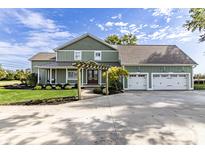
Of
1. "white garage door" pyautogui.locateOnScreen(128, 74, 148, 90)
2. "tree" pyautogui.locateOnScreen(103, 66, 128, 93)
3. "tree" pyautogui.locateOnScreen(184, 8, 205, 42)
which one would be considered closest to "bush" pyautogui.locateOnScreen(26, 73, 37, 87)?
"tree" pyautogui.locateOnScreen(103, 66, 128, 93)

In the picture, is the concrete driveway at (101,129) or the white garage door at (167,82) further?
the white garage door at (167,82)

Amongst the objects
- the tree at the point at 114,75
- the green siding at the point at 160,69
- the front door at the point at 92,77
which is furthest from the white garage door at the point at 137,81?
the front door at the point at 92,77

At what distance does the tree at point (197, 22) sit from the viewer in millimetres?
17175

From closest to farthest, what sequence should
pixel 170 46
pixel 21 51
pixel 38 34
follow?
pixel 170 46, pixel 38 34, pixel 21 51

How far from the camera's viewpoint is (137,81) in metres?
21.6

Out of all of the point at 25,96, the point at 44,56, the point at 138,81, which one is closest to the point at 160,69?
the point at 138,81

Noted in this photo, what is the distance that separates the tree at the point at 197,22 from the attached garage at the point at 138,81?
20.9ft

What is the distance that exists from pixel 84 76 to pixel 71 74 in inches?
60.5

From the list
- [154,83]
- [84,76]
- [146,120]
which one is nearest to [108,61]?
[84,76]

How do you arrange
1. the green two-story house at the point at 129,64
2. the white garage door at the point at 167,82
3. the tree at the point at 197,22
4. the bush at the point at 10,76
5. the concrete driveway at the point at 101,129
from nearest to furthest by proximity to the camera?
the concrete driveway at the point at 101,129
the tree at the point at 197,22
the green two-story house at the point at 129,64
the white garage door at the point at 167,82
the bush at the point at 10,76

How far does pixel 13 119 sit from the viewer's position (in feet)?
23.7

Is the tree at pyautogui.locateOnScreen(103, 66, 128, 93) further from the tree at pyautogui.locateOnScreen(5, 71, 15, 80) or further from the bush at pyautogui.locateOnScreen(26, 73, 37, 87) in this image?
the tree at pyautogui.locateOnScreen(5, 71, 15, 80)

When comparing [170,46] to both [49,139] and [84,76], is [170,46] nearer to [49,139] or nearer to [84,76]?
[84,76]

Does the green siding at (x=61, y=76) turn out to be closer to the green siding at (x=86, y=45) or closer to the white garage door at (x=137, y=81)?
the green siding at (x=86, y=45)
